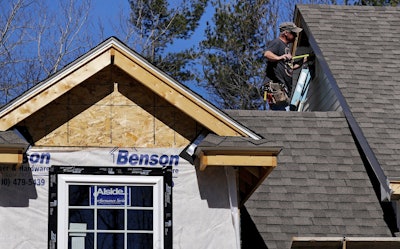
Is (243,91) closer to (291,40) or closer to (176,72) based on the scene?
(176,72)

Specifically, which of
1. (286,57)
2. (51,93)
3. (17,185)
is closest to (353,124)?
(286,57)

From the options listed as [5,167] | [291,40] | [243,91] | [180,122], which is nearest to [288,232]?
[180,122]

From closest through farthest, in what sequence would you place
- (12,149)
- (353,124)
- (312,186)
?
(12,149) → (312,186) → (353,124)

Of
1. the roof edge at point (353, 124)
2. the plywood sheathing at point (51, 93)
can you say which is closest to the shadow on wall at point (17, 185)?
the plywood sheathing at point (51, 93)

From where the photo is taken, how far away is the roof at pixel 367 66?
44.9ft

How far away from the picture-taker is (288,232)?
40.3 ft

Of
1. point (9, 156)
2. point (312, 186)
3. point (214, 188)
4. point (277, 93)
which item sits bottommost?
point (214, 188)

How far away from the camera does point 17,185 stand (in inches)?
428

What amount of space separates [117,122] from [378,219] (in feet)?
12.2

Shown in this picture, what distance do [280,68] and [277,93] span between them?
0.44 metres

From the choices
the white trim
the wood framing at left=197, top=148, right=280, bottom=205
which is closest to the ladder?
the wood framing at left=197, top=148, right=280, bottom=205

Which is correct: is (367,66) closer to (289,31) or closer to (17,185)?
(289,31)

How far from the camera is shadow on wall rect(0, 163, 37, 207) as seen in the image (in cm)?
1081

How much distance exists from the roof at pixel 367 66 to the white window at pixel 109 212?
10.6ft
